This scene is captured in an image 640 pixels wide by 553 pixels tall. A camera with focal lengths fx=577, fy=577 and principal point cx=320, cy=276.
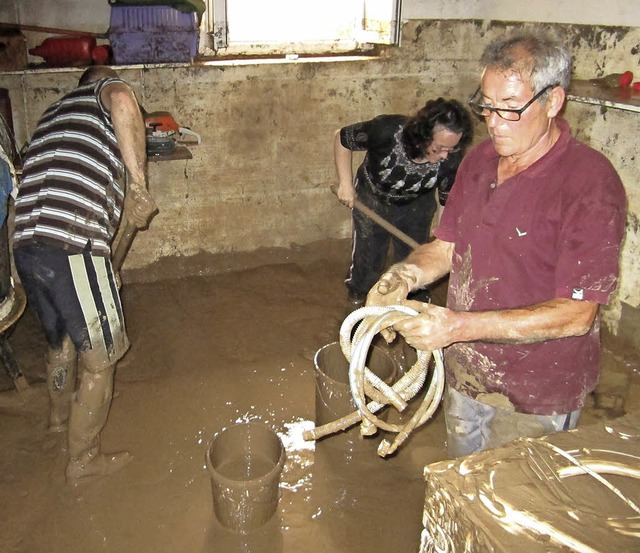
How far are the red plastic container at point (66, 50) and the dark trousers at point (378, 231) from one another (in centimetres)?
221

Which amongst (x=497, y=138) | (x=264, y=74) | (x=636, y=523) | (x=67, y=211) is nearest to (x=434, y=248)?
(x=497, y=138)

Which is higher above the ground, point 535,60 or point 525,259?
point 535,60

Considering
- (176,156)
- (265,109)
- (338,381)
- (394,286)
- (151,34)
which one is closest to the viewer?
(394,286)

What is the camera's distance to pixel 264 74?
479 cm

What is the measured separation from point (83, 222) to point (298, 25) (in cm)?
326

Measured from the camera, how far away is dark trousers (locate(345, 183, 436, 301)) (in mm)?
3904

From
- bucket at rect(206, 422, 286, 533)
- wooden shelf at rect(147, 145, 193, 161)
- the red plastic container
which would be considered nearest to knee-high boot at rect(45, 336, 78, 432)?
bucket at rect(206, 422, 286, 533)

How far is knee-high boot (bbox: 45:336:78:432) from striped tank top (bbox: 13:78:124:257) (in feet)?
2.33

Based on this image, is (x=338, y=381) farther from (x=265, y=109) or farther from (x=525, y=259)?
(x=265, y=109)

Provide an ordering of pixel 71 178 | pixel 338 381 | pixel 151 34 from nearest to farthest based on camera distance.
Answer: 1. pixel 71 178
2. pixel 338 381
3. pixel 151 34

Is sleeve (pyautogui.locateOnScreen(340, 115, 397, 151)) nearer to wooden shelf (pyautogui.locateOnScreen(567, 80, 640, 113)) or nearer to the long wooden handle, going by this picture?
the long wooden handle

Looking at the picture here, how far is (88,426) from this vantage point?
2.88 m

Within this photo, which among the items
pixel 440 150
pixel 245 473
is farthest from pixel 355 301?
pixel 245 473

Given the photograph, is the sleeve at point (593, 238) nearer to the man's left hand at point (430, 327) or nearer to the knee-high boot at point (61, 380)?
the man's left hand at point (430, 327)
